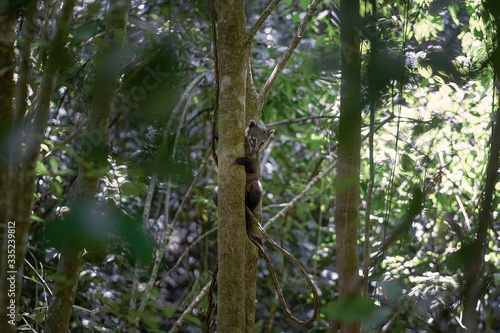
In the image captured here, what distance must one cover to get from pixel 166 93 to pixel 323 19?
4067 mm

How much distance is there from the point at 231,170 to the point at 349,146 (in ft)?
3.49

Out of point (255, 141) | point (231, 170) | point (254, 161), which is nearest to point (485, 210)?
point (231, 170)

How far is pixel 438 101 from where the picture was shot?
3.95 meters

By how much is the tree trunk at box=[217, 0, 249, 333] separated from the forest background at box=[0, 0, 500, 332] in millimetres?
77

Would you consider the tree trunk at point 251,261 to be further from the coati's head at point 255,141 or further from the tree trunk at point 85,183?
the coati's head at point 255,141

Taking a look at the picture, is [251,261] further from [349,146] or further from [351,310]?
[351,310]

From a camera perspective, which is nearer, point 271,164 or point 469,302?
point 469,302

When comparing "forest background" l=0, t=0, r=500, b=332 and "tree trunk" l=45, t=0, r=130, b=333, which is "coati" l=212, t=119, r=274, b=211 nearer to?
"forest background" l=0, t=0, r=500, b=332

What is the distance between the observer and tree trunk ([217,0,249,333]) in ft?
6.72

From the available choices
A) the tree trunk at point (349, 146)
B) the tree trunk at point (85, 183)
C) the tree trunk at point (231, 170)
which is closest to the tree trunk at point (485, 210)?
the tree trunk at point (349, 146)

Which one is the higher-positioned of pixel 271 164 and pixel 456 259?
pixel 271 164

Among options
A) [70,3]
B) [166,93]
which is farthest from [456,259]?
[70,3]

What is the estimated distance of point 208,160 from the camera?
509 cm

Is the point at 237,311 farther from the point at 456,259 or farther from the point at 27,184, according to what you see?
the point at 456,259
